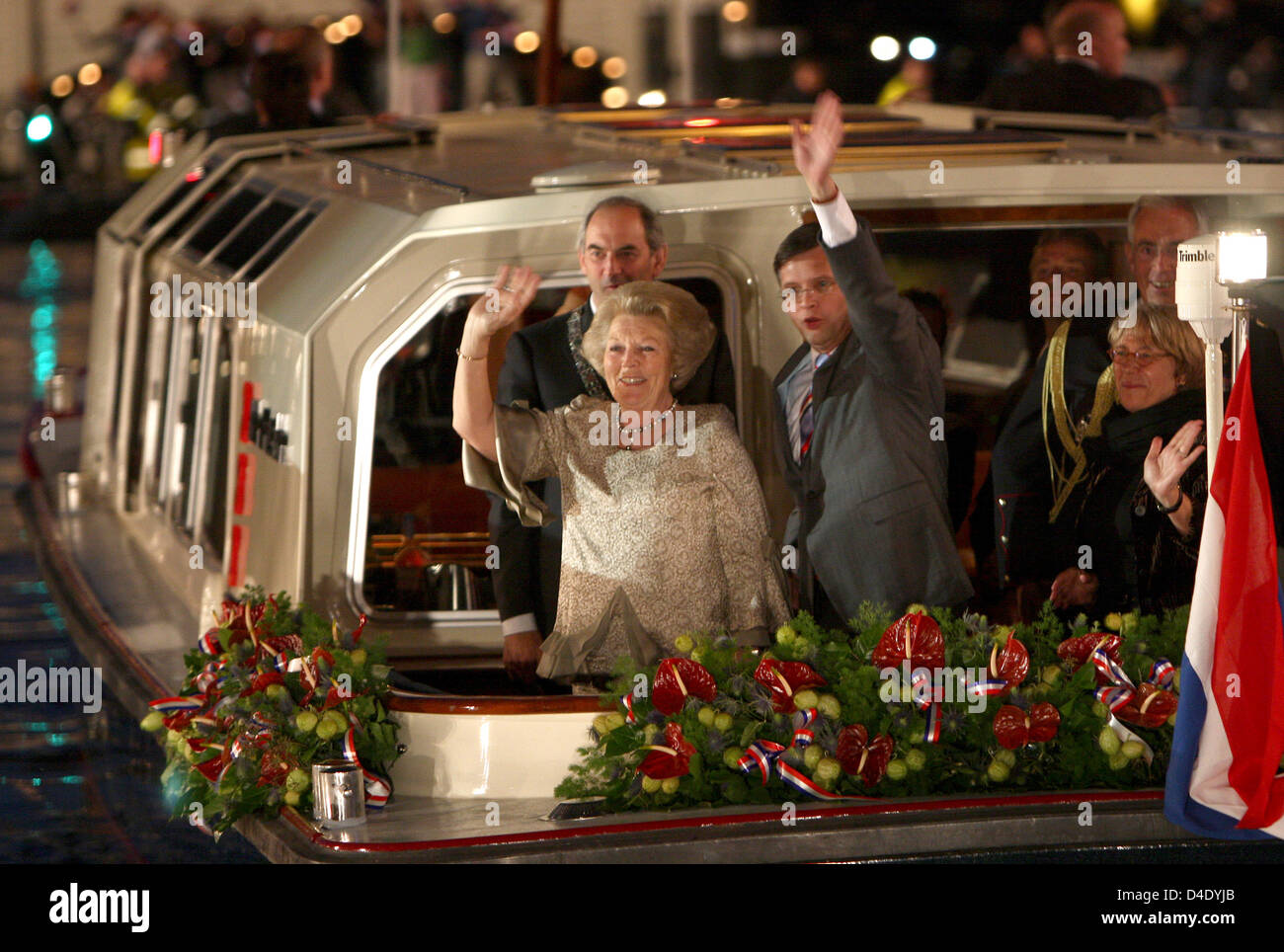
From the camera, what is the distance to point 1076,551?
5.62 m

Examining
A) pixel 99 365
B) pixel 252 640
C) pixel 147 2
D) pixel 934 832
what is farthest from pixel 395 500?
pixel 147 2

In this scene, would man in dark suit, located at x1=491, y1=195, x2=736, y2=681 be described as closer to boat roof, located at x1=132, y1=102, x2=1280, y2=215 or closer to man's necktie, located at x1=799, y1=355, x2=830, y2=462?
man's necktie, located at x1=799, y1=355, x2=830, y2=462

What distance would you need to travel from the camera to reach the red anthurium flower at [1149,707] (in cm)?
511

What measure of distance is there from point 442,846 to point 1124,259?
257cm

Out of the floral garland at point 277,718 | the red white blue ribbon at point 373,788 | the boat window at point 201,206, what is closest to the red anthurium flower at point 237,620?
the floral garland at point 277,718

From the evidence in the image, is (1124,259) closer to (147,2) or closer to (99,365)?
(99,365)

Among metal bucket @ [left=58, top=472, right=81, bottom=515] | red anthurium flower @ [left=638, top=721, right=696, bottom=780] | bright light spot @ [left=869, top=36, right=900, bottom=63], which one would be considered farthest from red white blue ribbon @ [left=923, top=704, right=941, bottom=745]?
bright light spot @ [left=869, top=36, right=900, bottom=63]

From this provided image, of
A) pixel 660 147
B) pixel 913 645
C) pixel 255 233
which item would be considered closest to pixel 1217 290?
pixel 913 645

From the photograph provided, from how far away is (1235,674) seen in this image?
191 inches

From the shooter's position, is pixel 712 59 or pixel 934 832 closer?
pixel 934 832

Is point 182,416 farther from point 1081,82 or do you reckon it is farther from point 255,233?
point 1081,82

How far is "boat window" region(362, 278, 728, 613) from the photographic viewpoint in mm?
5664

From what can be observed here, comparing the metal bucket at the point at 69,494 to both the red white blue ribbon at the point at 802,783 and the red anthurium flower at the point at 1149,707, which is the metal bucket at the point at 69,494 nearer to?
the red white blue ribbon at the point at 802,783

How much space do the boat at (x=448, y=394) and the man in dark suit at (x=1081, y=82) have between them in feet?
3.82
